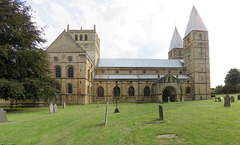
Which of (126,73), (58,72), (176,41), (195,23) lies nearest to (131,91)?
(126,73)

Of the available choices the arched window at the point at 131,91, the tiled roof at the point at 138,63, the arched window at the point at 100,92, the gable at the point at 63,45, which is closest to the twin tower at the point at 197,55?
the tiled roof at the point at 138,63

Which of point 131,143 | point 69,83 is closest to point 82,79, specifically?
point 69,83

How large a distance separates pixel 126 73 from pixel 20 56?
29.2 metres

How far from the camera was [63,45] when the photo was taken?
3428cm

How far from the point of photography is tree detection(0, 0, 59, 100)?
18.5 m

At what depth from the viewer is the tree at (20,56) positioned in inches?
727

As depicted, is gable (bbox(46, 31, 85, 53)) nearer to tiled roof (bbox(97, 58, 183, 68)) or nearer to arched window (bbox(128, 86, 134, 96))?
A: tiled roof (bbox(97, 58, 183, 68))

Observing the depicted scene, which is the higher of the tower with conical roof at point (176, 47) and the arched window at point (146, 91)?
the tower with conical roof at point (176, 47)

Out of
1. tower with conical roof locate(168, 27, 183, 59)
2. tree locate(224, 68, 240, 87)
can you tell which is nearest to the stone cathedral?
tower with conical roof locate(168, 27, 183, 59)

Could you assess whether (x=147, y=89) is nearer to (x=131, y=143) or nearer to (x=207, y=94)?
(x=207, y=94)

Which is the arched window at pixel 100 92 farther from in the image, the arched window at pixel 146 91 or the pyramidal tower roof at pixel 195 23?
the pyramidal tower roof at pixel 195 23

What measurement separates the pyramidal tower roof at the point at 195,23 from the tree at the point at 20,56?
39.1 m

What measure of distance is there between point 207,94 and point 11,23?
43.9 meters

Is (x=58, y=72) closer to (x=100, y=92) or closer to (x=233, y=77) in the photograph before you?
(x=100, y=92)
